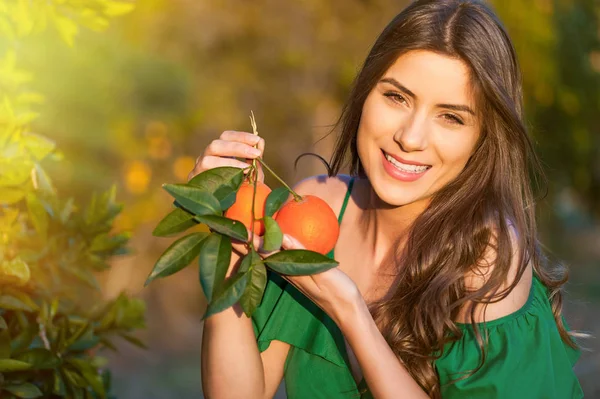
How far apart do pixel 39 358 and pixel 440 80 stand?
47.1 inches

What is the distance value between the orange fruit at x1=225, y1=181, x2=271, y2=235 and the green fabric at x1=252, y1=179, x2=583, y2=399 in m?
0.75

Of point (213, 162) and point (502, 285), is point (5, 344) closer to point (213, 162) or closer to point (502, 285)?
point (213, 162)

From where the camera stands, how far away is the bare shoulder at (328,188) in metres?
2.75

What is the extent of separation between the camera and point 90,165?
5.48 m

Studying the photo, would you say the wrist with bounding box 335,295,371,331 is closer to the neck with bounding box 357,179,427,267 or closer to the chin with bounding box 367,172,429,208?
the chin with bounding box 367,172,429,208

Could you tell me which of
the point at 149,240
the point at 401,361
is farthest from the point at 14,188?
the point at 149,240

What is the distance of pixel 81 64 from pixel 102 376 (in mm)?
3427

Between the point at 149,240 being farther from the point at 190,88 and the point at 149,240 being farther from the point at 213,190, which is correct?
the point at 213,190

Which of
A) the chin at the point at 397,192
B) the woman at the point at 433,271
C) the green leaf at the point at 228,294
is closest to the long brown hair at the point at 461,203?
the woman at the point at 433,271

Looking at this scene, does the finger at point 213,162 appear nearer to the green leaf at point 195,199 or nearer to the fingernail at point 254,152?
the fingernail at point 254,152

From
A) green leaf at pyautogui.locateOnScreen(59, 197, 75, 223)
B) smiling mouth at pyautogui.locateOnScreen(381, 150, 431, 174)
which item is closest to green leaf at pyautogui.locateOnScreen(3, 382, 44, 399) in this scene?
green leaf at pyautogui.locateOnScreen(59, 197, 75, 223)

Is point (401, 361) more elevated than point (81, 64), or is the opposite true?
point (81, 64)

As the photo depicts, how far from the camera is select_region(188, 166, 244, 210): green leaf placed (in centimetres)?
168

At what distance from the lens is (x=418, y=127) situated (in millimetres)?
2133
